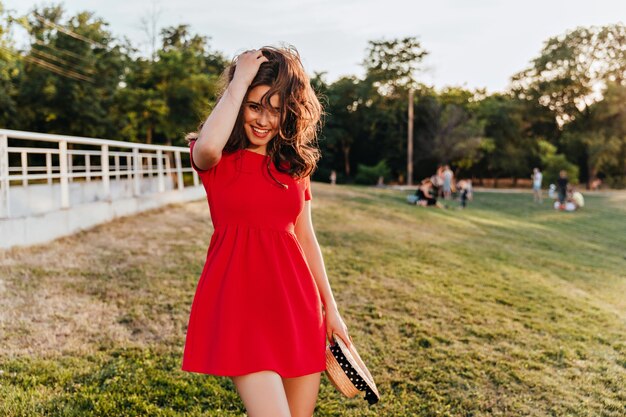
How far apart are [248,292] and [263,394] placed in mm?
315

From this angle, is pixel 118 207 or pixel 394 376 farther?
pixel 118 207

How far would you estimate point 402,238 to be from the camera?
36.5 feet

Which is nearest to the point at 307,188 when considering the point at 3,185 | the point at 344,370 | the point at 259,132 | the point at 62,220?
the point at 259,132

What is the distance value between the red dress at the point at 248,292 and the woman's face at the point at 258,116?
83 millimetres

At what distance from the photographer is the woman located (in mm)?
1819

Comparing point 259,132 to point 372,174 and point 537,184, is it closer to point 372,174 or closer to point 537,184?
point 537,184

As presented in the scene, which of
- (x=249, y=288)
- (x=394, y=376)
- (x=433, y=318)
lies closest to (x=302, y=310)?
(x=249, y=288)

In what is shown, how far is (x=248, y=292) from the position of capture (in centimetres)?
185

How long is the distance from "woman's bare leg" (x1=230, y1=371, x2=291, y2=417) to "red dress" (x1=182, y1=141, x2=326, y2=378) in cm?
3

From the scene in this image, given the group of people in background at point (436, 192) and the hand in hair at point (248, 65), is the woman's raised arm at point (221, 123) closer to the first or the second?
the hand in hair at point (248, 65)

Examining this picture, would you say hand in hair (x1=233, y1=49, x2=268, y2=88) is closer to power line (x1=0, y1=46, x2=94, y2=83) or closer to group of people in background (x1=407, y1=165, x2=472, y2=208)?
group of people in background (x1=407, y1=165, x2=472, y2=208)

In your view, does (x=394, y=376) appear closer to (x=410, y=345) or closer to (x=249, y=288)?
(x=410, y=345)

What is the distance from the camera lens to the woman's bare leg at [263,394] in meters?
1.74

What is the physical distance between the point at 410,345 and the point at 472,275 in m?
3.58
